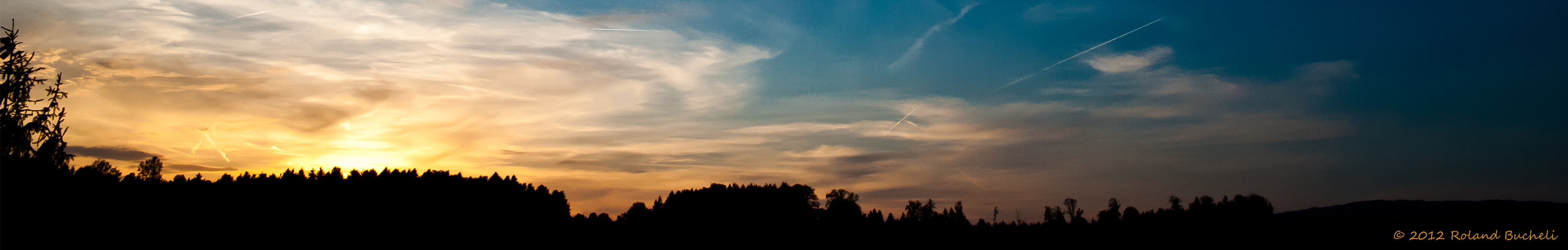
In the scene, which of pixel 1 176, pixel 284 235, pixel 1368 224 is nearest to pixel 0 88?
pixel 1 176

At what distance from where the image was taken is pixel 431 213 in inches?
2201

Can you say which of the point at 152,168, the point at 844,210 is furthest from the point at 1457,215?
the point at 152,168

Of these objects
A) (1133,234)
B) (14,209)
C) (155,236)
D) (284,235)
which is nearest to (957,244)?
(1133,234)

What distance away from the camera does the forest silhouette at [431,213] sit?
37.3 m

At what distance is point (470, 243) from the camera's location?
56938mm

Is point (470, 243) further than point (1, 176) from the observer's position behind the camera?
Yes

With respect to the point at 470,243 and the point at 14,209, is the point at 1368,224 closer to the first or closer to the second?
the point at 470,243

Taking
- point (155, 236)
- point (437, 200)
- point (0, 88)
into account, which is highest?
point (0, 88)

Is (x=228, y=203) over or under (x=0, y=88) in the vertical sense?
under

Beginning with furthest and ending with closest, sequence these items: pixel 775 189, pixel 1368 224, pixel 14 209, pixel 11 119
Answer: pixel 775 189
pixel 1368 224
pixel 11 119
pixel 14 209

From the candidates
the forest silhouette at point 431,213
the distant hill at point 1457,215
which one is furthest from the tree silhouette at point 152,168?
the distant hill at point 1457,215

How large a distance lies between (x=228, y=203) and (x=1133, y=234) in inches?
3252

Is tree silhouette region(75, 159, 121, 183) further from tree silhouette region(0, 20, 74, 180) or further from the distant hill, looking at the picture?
the distant hill

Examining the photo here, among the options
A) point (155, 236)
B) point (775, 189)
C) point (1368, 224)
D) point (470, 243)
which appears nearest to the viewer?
point (155, 236)
